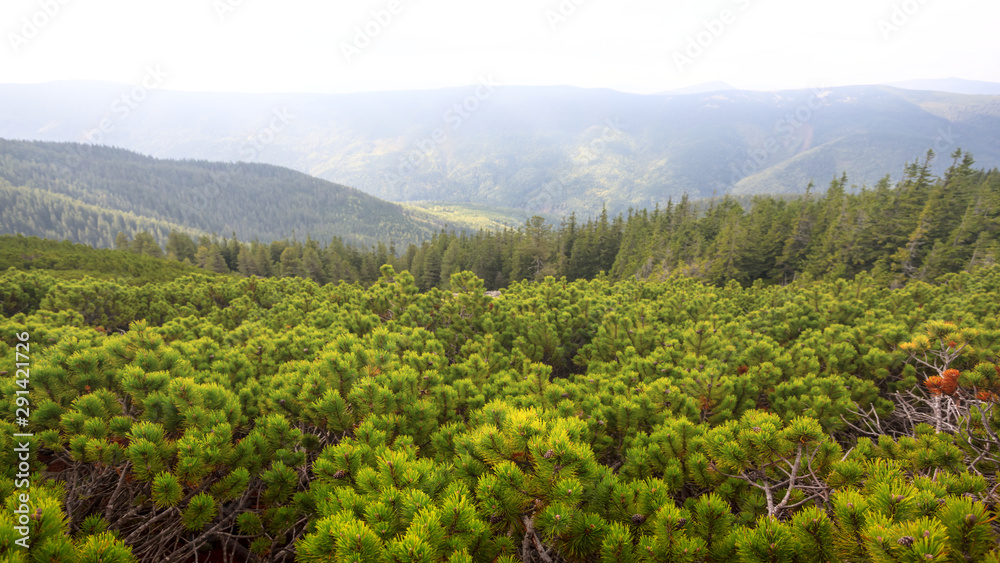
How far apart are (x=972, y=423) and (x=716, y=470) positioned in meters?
3.46

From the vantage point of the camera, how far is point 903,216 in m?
33.9

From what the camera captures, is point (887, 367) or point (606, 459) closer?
point (606, 459)

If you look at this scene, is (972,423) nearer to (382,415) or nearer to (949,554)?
(949,554)

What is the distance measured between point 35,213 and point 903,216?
239m

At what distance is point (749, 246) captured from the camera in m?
38.9

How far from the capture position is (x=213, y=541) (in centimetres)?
459

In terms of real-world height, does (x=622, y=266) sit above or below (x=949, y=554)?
below

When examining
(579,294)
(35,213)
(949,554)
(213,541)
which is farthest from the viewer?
(35,213)

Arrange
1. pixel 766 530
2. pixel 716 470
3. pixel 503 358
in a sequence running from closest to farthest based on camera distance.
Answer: pixel 766 530 → pixel 716 470 → pixel 503 358

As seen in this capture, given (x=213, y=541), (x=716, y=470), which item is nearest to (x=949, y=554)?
(x=716, y=470)

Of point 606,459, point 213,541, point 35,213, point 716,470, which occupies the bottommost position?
point 35,213

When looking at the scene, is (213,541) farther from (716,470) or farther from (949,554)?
(949,554)

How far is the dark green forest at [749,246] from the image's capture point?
1207 inches

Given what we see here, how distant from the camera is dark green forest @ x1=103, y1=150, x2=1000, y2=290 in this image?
1207 inches
